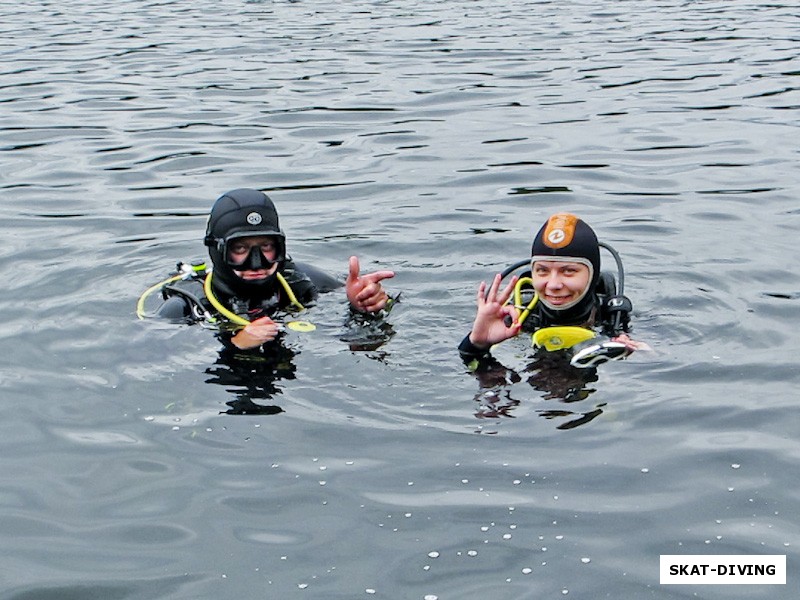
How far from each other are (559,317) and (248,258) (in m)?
1.95

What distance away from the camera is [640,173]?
11453 millimetres

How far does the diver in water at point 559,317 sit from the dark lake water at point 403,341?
0.16 m

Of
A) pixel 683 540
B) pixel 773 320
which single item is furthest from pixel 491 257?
pixel 683 540

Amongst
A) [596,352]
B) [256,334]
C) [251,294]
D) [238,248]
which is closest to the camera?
[596,352]

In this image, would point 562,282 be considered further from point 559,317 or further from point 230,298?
point 230,298

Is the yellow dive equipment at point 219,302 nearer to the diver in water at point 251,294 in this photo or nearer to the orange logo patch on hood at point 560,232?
the diver in water at point 251,294

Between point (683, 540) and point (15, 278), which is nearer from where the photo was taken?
point (683, 540)

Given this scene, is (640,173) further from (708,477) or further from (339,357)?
(708,477)

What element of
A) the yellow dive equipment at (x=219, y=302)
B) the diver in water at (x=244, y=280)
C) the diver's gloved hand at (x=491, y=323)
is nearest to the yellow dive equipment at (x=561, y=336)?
the diver's gloved hand at (x=491, y=323)

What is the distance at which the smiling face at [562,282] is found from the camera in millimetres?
7281

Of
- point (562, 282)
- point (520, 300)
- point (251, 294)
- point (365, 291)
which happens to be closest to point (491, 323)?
point (562, 282)

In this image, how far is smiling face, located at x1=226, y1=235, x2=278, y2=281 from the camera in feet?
24.9

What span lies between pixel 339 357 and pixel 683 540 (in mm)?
2764

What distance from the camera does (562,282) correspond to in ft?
23.9
